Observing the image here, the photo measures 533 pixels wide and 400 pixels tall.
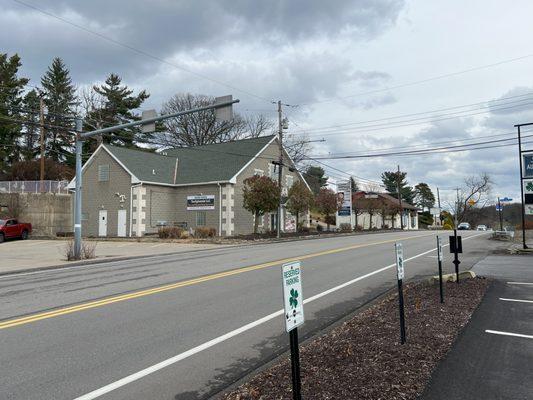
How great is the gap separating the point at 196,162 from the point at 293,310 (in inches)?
1515

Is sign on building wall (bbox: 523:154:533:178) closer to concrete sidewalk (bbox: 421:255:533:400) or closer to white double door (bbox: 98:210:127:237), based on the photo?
concrete sidewalk (bbox: 421:255:533:400)

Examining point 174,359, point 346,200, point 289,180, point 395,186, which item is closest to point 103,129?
point 174,359

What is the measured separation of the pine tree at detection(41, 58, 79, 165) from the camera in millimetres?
58312

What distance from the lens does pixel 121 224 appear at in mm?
37281

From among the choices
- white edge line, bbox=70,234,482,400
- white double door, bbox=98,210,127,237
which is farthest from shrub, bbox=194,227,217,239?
white edge line, bbox=70,234,482,400

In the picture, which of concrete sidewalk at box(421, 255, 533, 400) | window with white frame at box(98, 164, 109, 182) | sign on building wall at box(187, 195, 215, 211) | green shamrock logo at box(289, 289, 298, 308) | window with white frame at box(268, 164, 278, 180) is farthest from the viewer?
window with white frame at box(268, 164, 278, 180)

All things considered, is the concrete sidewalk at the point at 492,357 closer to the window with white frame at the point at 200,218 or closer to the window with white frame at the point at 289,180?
the window with white frame at the point at 200,218

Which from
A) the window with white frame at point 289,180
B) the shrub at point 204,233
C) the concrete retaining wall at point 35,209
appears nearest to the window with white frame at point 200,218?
the shrub at point 204,233

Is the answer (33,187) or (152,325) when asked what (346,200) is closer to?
(33,187)

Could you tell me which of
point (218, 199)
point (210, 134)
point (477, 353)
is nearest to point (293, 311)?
point (477, 353)

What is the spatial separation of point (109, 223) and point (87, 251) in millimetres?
19070

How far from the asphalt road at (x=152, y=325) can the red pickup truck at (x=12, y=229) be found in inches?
894

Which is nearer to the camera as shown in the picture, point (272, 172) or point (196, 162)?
point (196, 162)

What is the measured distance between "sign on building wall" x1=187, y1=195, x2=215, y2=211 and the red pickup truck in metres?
12.9
